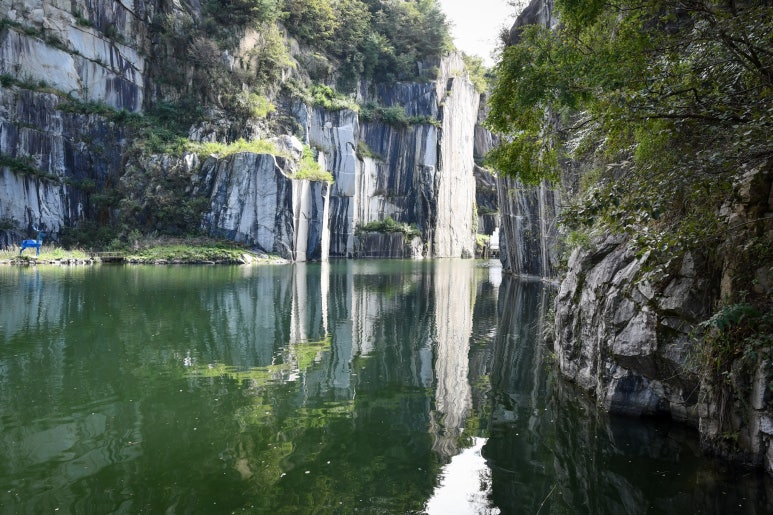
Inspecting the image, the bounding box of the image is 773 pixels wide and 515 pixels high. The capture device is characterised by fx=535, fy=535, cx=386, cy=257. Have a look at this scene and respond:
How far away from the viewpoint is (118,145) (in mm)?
42188

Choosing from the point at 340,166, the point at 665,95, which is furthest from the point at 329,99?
the point at 665,95

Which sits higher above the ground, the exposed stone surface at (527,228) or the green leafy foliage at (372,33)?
the green leafy foliage at (372,33)

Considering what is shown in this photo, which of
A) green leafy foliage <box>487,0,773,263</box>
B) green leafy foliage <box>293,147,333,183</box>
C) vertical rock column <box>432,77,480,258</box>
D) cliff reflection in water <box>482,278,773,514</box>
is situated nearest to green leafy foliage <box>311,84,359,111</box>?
green leafy foliage <box>293,147,333,183</box>

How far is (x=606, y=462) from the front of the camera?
6.17 m

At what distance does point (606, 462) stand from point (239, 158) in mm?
39649

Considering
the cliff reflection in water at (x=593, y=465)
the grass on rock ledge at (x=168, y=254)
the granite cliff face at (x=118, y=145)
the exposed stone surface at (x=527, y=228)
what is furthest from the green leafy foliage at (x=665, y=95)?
the granite cliff face at (x=118, y=145)

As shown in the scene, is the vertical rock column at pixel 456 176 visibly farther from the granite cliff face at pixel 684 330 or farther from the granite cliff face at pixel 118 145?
the granite cliff face at pixel 684 330

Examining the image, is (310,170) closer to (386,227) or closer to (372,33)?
(386,227)

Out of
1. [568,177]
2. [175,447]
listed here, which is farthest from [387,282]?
[175,447]

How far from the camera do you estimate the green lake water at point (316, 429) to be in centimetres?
523

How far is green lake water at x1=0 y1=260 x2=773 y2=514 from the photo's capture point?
206 inches

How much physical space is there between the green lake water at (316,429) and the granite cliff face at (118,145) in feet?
94.6

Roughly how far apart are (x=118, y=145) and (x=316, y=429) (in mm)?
42097

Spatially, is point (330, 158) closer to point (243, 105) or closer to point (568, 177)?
point (243, 105)
